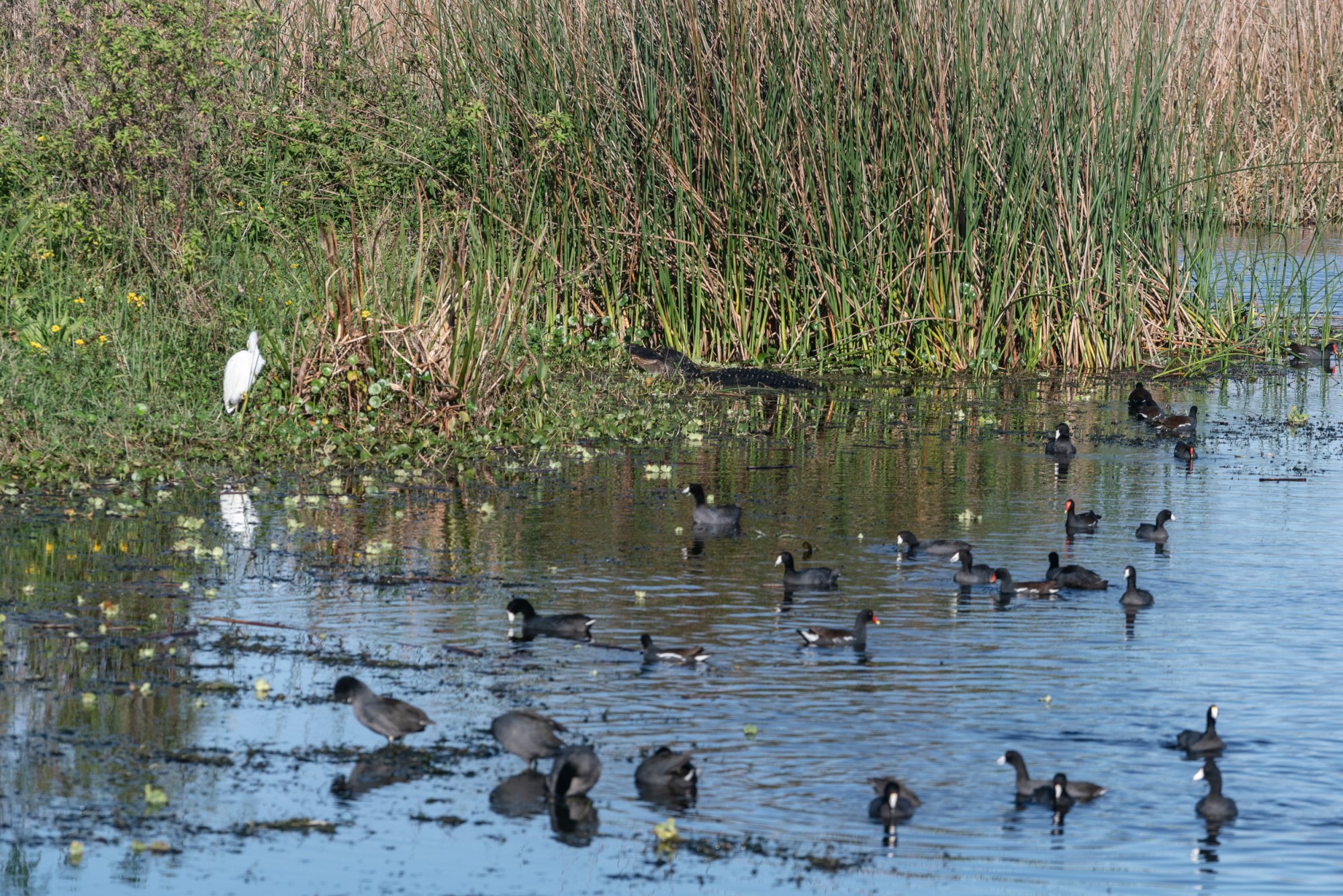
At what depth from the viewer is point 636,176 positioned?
18.0m

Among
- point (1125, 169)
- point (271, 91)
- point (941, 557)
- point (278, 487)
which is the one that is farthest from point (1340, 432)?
point (271, 91)

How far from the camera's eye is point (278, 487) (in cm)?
1213

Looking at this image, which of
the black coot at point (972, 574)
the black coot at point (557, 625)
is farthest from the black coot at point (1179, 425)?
the black coot at point (557, 625)

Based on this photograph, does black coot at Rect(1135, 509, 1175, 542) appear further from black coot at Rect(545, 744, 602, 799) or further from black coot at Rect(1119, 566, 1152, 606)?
black coot at Rect(545, 744, 602, 799)

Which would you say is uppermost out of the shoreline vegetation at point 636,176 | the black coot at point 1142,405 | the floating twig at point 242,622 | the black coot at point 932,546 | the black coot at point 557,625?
the shoreline vegetation at point 636,176

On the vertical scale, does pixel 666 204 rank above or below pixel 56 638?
above

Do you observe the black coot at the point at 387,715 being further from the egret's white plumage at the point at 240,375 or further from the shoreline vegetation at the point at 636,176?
the shoreline vegetation at the point at 636,176

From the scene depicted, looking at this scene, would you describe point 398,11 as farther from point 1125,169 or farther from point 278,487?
point 278,487

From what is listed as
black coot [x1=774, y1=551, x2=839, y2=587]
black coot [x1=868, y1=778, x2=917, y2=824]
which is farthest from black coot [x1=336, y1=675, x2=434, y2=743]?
black coot [x1=774, y1=551, x2=839, y2=587]

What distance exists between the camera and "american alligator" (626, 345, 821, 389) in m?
17.4

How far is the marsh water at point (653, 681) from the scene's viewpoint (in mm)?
6316

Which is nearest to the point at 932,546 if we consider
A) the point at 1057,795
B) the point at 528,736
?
the point at 1057,795

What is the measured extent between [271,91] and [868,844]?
554 inches

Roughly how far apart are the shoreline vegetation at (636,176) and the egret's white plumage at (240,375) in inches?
42.2
